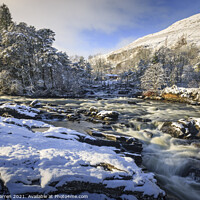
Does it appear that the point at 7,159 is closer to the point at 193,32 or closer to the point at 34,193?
the point at 34,193

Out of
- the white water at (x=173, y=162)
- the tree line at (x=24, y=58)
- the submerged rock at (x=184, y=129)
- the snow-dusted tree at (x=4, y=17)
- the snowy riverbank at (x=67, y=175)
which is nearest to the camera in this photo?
the snowy riverbank at (x=67, y=175)

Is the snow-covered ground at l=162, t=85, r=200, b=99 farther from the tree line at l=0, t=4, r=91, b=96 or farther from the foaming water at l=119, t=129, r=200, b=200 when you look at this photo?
the tree line at l=0, t=4, r=91, b=96

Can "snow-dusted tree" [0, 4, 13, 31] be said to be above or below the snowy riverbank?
above

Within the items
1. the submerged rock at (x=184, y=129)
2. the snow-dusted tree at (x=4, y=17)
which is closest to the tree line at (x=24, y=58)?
the snow-dusted tree at (x=4, y=17)

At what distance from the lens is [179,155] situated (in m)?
6.22

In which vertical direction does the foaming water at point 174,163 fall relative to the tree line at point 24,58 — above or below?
below

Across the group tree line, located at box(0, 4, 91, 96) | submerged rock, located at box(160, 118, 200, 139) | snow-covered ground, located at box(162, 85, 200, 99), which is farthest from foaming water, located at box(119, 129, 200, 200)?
tree line, located at box(0, 4, 91, 96)

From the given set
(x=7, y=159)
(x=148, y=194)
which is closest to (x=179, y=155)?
(x=148, y=194)

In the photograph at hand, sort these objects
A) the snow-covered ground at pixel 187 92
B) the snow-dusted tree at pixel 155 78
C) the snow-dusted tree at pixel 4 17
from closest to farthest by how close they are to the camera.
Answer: the snow-covered ground at pixel 187 92, the snow-dusted tree at pixel 155 78, the snow-dusted tree at pixel 4 17

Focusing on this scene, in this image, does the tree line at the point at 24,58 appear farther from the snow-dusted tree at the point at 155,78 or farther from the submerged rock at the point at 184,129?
the submerged rock at the point at 184,129

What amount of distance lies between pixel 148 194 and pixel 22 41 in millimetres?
30838

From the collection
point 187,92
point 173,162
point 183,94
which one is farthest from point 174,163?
point 187,92

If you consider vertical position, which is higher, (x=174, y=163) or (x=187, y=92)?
(x=187, y=92)

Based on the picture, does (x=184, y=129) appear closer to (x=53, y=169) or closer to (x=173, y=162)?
(x=173, y=162)
